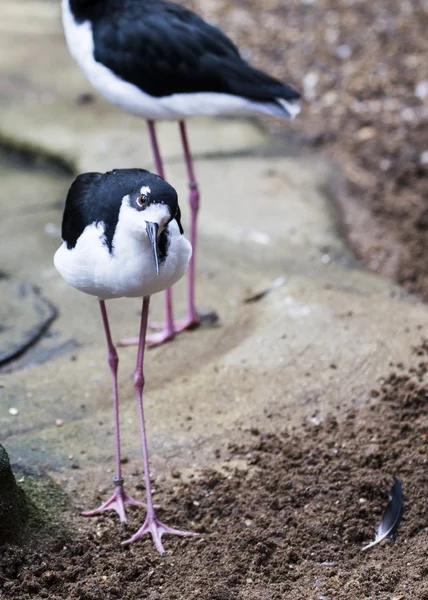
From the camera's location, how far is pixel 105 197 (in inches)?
110

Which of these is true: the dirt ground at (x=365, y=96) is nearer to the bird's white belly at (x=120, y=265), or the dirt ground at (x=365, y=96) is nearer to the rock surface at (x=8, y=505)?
the bird's white belly at (x=120, y=265)

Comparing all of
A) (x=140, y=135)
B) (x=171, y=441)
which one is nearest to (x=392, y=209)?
(x=140, y=135)

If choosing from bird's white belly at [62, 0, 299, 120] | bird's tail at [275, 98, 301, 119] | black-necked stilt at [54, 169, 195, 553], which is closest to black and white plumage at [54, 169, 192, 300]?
black-necked stilt at [54, 169, 195, 553]

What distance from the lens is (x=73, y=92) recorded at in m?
7.44

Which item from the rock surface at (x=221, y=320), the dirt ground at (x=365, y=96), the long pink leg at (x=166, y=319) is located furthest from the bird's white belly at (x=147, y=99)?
the dirt ground at (x=365, y=96)

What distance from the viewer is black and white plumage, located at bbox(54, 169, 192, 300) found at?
2.60 m

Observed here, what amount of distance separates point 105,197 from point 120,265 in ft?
0.84

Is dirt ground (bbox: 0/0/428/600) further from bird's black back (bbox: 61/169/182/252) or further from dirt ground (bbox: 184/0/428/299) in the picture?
bird's black back (bbox: 61/169/182/252)

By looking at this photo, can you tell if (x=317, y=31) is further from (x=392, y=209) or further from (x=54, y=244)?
(x=54, y=244)

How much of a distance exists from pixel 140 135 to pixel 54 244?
158 cm

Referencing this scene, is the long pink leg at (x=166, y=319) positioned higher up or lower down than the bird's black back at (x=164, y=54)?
lower down

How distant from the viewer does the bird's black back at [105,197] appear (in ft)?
8.62

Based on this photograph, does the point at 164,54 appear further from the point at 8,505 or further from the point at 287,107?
the point at 8,505

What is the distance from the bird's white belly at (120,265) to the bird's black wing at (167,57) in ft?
4.95
